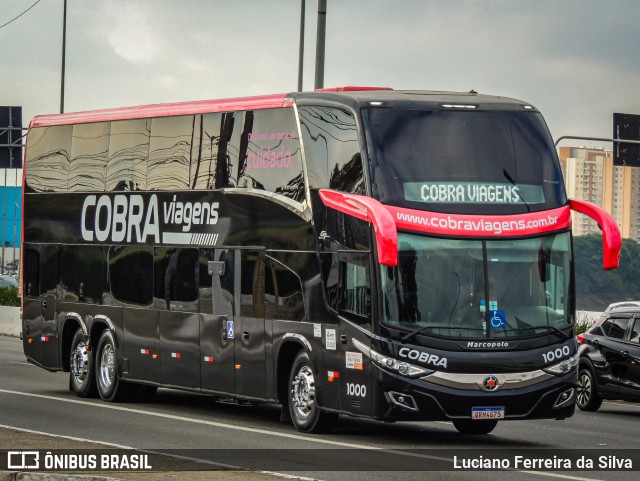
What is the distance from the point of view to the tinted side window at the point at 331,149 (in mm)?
17109

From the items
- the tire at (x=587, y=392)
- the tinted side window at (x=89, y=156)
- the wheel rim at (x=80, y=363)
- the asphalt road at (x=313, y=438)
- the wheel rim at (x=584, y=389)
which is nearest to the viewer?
the asphalt road at (x=313, y=438)

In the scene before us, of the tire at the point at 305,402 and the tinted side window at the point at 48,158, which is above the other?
the tinted side window at the point at 48,158

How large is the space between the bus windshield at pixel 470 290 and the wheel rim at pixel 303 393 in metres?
1.80

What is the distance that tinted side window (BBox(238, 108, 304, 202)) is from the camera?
60.4ft

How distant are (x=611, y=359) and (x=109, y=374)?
7.50m

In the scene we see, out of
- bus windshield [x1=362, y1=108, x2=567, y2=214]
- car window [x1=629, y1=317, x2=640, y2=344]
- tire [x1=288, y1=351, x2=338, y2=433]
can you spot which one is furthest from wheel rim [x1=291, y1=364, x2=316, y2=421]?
car window [x1=629, y1=317, x2=640, y2=344]

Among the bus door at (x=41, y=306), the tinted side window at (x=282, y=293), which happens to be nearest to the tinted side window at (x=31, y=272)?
the bus door at (x=41, y=306)

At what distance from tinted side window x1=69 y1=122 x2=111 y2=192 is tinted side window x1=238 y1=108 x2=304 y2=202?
160 inches

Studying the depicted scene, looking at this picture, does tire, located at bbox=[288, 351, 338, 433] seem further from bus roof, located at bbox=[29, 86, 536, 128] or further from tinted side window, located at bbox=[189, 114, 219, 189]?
tinted side window, located at bbox=[189, 114, 219, 189]

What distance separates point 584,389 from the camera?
24062 millimetres

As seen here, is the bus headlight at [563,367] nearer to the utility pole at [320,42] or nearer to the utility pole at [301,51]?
the utility pole at [320,42]

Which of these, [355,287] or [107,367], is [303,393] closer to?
[355,287]

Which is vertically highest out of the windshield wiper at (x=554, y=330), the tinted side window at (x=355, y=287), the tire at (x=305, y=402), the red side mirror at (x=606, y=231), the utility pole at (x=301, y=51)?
the utility pole at (x=301, y=51)

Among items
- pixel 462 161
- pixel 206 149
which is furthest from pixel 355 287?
→ pixel 206 149
